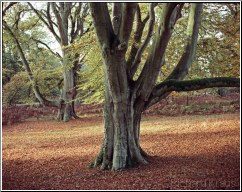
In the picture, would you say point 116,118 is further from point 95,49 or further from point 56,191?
point 95,49

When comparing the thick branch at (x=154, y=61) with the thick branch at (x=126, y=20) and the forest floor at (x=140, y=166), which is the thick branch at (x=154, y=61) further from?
the forest floor at (x=140, y=166)

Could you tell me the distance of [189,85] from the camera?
21.1 feet

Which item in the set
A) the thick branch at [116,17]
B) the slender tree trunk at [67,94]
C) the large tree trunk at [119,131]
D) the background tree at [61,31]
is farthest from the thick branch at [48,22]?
the large tree trunk at [119,131]

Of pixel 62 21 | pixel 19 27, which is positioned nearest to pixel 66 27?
pixel 62 21

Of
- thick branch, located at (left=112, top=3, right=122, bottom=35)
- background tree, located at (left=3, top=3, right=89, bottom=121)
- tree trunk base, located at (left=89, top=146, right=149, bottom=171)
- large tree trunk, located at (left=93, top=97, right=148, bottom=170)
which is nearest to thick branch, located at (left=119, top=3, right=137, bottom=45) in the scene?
thick branch, located at (left=112, top=3, right=122, bottom=35)

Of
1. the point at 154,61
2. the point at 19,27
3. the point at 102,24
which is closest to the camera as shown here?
the point at 102,24

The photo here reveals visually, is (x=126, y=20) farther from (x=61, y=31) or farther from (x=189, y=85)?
(x=61, y=31)

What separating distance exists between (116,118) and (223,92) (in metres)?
22.1

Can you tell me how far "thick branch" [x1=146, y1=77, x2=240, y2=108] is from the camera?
20.4ft

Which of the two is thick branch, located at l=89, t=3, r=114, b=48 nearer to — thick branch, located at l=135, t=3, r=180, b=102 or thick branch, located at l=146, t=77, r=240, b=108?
thick branch, located at l=135, t=3, r=180, b=102

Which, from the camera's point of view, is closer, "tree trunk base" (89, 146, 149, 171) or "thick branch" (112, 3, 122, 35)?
"tree trunk base" (89, 146, 149, 171)

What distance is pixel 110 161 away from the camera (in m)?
6.35

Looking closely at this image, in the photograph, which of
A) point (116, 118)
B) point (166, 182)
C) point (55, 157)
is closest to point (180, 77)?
point (116, 118)

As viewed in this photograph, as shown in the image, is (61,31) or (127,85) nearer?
(127,85)
